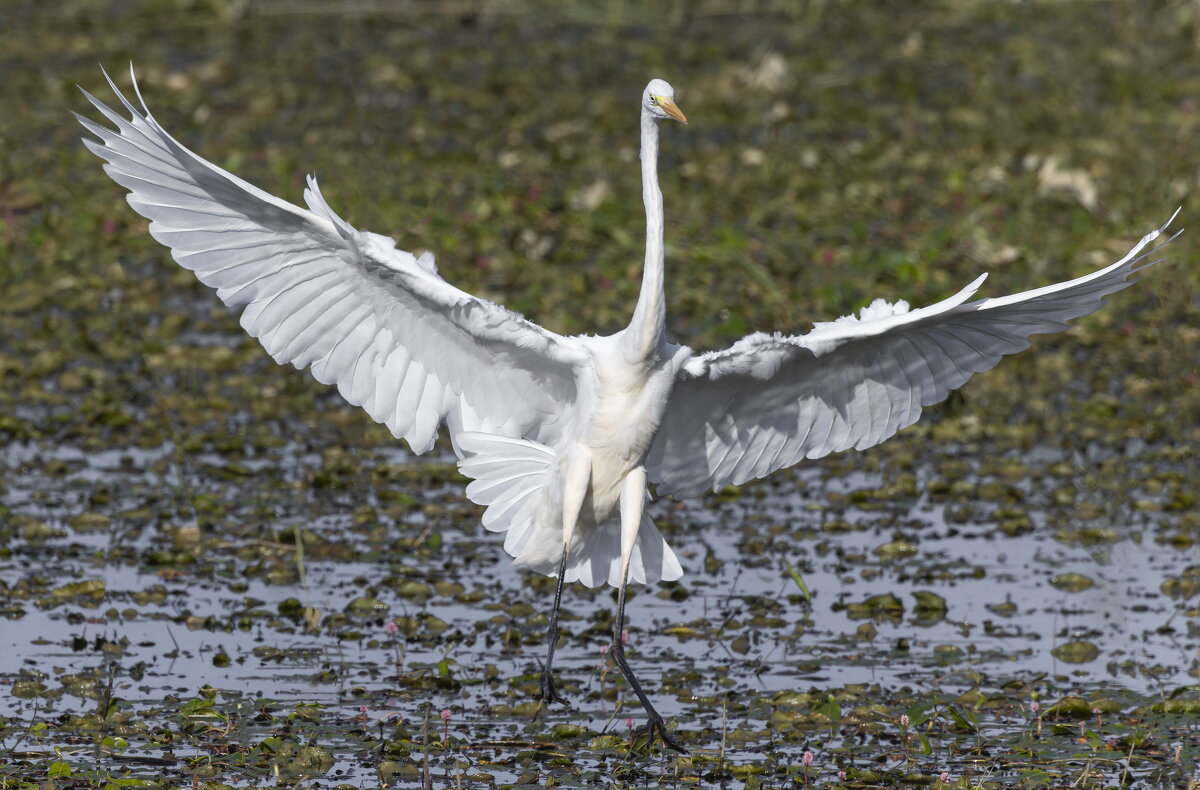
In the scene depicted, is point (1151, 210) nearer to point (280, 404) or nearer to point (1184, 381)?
point (1184, 381)

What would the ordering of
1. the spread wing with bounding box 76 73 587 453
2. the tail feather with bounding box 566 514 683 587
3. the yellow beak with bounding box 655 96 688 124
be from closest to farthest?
the spread wing with bounding box 76 73 587 453
the yellow beak with bounding box 655 96 688 124
the tail feather with bounding box 566 514 683 587

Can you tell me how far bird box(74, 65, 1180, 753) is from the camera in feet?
18.3

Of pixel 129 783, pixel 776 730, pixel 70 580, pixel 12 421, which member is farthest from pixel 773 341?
pixel 12 421

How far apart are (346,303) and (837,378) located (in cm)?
175

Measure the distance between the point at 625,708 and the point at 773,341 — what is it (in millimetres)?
1460

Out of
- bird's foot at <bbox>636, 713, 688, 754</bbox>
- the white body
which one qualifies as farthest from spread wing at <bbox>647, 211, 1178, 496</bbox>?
bird's foot at <bbox>636, 713, 688, 754</bbox>

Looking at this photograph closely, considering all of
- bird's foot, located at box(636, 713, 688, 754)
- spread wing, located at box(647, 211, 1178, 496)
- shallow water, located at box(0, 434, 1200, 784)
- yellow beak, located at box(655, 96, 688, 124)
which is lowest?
bird's foot, located at box(636, 713, 688, 754)

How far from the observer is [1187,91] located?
1424cm

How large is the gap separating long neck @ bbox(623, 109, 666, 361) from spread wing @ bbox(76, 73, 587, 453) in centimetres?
28

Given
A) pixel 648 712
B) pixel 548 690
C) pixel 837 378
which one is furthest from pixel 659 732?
pixel 837 378

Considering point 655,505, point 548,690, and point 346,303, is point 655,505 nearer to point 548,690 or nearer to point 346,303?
point 548,690

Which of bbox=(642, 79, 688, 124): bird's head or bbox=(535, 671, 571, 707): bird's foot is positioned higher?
bbox=(642, 79, 688, 124): bird's head

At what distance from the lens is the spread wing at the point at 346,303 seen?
557cm

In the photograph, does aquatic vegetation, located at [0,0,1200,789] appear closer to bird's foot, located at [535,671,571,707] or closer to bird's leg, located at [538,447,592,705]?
bird's foot, located at [535,671,571,707]
